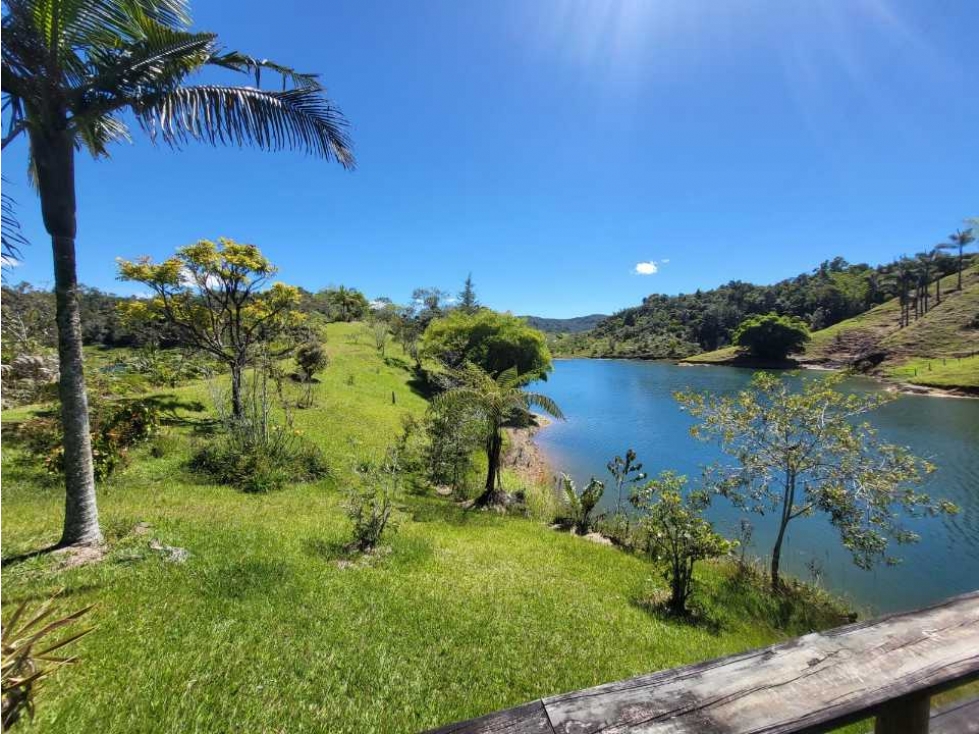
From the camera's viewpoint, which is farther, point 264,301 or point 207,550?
point 264,301

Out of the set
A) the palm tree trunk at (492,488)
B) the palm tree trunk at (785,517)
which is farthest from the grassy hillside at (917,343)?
the palm tree trunk at (492,488)

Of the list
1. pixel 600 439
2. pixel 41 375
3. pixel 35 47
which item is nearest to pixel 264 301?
pixel 41 375

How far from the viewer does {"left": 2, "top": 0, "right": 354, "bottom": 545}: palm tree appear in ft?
14.2

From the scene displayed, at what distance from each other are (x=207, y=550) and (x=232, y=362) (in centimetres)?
932

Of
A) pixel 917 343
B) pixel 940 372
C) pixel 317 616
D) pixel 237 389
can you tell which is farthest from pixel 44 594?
pixel 917 343

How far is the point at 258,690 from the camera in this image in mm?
3447

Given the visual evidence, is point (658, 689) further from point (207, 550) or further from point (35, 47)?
point (35, 47)

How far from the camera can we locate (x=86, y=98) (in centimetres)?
480

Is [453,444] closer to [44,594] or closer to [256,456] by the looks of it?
[256,456]

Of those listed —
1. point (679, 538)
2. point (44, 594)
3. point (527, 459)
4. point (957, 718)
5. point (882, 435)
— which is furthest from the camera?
point (882, 435)

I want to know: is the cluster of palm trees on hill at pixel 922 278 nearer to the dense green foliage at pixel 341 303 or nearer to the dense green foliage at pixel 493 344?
the dense green foliage at pixel 493 344

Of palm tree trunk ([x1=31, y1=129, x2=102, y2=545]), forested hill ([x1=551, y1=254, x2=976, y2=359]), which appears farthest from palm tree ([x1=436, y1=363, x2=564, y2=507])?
forested hill ([x1=551, y1=254, x2=976, y2=359])

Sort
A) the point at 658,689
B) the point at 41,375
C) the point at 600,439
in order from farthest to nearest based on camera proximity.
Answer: the point at 600,439 → the point at 41,375 → the point at 658,689

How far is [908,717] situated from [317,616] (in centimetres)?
508
